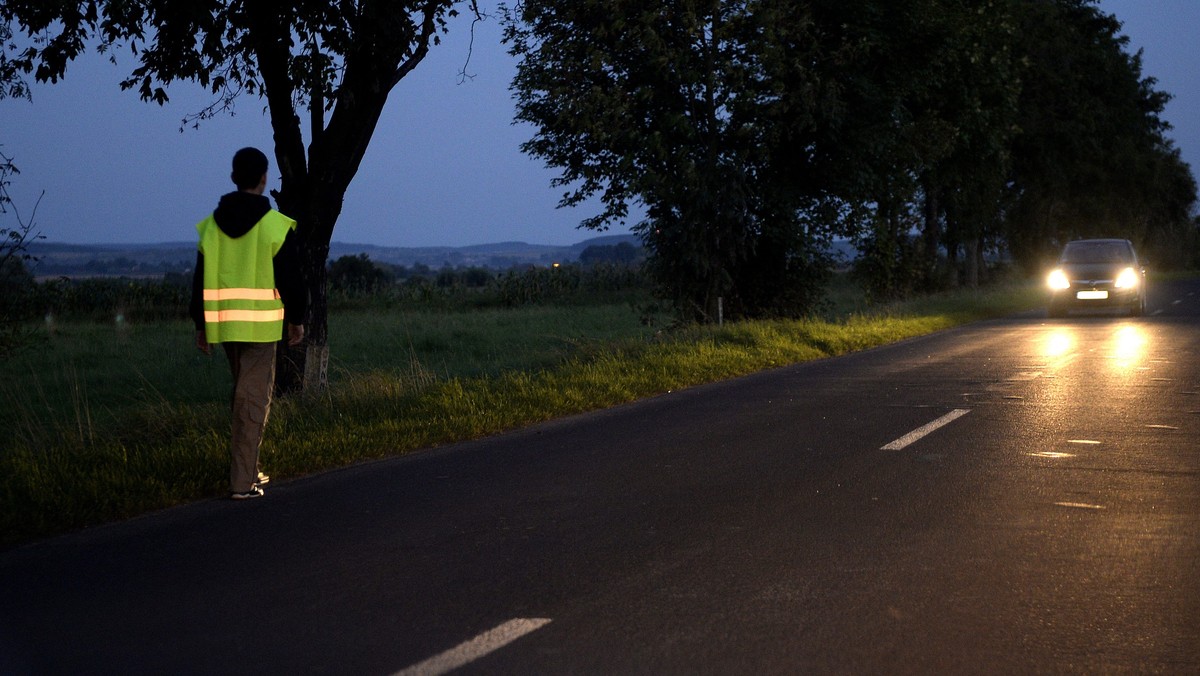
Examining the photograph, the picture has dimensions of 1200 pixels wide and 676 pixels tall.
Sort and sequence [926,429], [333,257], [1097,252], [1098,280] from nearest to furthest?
[926,429], [1098,280], [1097,252], [333,257]

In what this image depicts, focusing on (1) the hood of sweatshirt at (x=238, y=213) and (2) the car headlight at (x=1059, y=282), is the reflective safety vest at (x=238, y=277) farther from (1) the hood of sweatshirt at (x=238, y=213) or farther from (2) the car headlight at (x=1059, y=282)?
(2) the car headlight at (x=1059, y=282)

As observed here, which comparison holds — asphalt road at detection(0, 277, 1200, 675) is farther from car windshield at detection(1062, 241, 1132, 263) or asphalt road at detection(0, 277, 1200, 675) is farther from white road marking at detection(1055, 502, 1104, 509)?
car windshield at detection(1062, 241, 1132, 263)

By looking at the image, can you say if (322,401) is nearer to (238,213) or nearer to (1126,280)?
(238,213)

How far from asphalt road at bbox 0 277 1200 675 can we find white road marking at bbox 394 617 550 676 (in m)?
0.02

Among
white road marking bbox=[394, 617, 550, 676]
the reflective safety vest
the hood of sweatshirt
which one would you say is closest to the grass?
the reflective safety vest

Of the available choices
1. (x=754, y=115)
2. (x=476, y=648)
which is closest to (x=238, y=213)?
(x=476, y=648)

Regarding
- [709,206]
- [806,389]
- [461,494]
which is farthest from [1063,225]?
[461,494]

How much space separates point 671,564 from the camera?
541 cm

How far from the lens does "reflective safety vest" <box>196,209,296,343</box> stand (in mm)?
6965

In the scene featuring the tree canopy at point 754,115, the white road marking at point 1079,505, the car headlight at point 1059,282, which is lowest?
the white road marking at point 1079,505

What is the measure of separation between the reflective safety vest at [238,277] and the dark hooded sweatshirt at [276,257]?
0.04 metres

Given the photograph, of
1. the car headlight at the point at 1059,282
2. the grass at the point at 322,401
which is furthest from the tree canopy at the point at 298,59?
the car headlight at the point at 1059,282

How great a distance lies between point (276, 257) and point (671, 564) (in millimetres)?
3216

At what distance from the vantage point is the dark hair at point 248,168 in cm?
700
